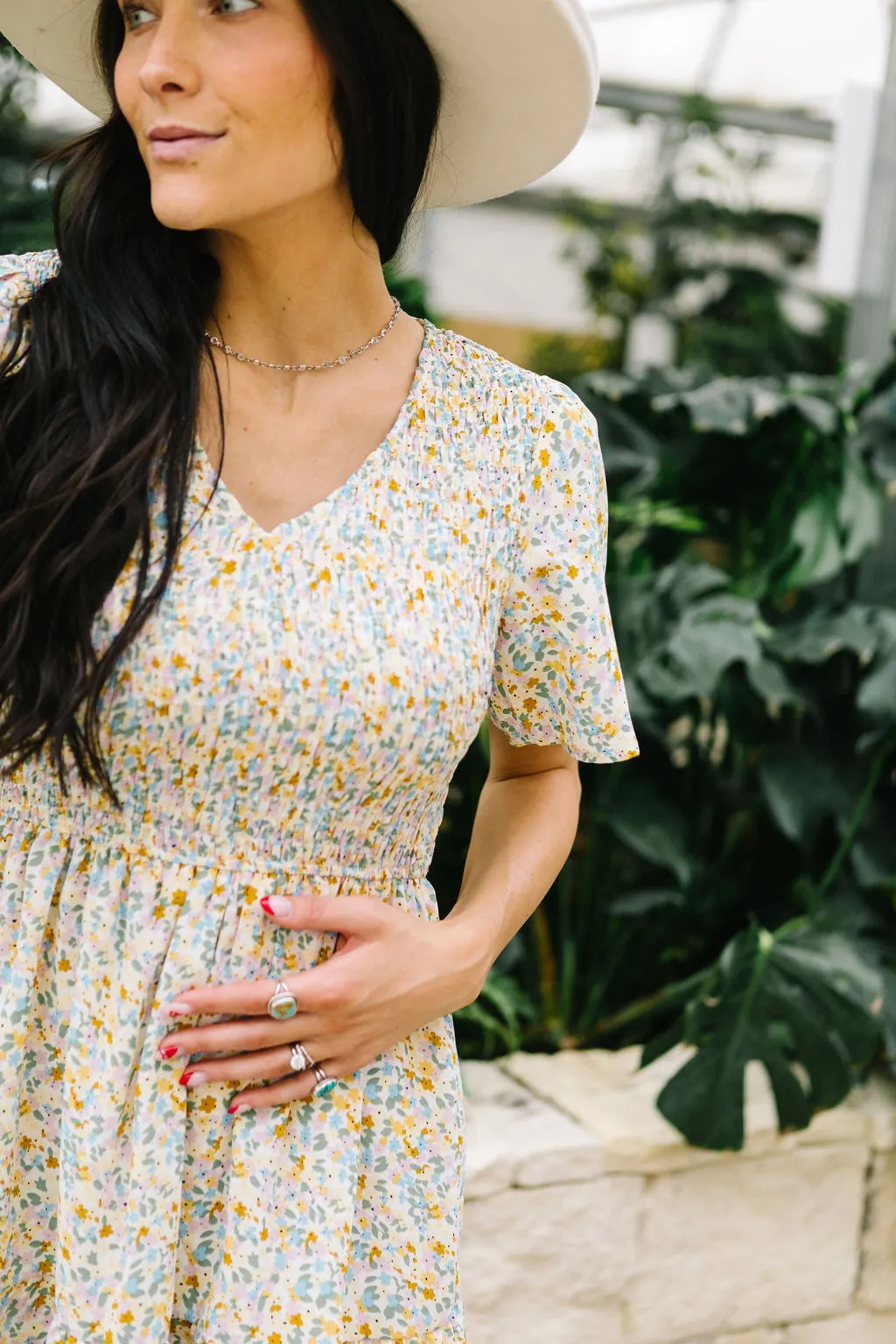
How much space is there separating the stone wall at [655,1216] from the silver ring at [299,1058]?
3.76 ft

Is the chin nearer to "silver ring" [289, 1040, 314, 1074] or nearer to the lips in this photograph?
the lips

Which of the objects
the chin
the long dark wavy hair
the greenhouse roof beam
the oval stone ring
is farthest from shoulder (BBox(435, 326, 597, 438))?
the greenhouse roof beam

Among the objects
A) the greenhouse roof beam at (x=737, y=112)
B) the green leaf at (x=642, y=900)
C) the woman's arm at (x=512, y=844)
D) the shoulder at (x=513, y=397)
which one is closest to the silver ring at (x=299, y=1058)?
the woman's arm at (x=512, y=844)

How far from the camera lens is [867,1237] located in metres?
2.39

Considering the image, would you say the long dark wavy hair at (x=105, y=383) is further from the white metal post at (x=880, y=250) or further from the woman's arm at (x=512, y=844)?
the white metal post at (x=880, y=250)

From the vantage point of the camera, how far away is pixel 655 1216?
223 centimetres

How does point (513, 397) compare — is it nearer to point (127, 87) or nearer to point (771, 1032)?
point (127, 87)

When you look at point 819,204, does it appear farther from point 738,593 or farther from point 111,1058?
point 111,1058

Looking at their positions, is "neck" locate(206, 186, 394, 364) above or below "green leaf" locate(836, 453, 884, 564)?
above

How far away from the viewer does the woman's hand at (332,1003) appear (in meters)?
0.96

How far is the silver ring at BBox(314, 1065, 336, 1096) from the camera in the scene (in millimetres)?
1000

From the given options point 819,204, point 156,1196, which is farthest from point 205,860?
point 819,204

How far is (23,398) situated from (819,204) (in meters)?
8.01

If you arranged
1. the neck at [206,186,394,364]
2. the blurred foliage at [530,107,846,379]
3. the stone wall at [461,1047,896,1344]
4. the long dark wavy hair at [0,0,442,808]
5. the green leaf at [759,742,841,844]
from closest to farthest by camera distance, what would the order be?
1. the long dark wavy hair at [0,0,442,808]
2. the neck at [206,186,394,364]
3. the stone wall at [461,1047,896,1344]
4. the green leaf at [759,742,841,844]
5. the blurred foliage at [530,107,846,379]
